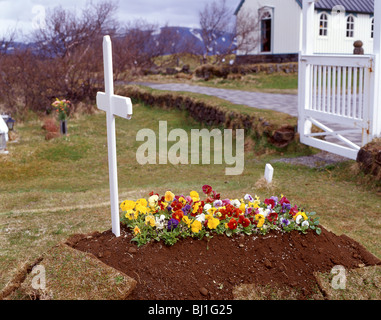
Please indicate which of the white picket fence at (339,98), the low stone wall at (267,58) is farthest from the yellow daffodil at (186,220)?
the low stone wall at (267,58)

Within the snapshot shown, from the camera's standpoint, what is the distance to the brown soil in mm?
3366

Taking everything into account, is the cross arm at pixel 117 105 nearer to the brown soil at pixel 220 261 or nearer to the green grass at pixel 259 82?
the brown soil at pixel 220 261

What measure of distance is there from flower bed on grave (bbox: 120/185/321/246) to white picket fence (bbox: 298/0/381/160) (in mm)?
3914

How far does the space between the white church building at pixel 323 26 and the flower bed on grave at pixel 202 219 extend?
20111 mm

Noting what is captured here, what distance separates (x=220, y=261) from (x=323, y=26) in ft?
71.7

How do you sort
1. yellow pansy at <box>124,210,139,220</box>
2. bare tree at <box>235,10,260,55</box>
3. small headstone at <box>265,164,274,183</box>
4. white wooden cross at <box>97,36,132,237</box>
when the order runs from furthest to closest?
bare tree at <box>235,10,260,55</box> < small headstone at <box>265,164,274,183</box> < yellow pansy at <box>124,210,139,220</box> < white wooden cross at <box>97,36,132,237</box>

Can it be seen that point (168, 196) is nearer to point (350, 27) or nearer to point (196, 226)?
point (196, 226)

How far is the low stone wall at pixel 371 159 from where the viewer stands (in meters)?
6.96

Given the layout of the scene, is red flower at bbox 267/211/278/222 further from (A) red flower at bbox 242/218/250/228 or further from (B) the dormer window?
(B) the dormer window

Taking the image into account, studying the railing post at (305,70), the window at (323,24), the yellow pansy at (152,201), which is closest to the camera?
the yellow pansy at (152,201)

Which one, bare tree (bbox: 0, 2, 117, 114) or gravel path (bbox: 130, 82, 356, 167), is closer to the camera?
gravel path (bbox: 130, 82, 356, 167)

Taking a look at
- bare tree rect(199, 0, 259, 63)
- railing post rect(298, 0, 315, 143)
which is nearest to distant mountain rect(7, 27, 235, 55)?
bare tree rect(199, 0, 259, 63)

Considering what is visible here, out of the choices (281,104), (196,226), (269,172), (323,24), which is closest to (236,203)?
(196,226)
